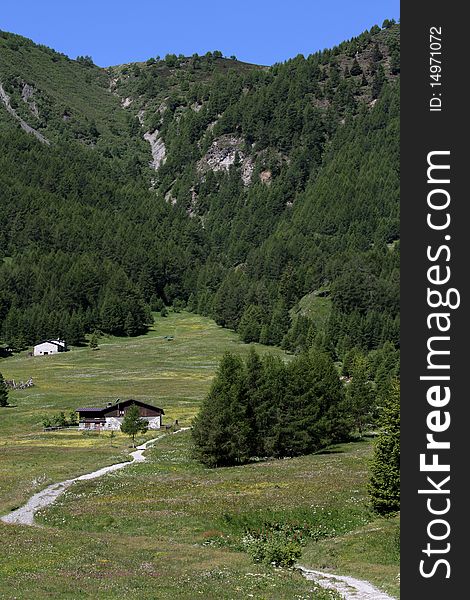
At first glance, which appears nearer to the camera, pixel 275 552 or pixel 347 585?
pixel 347 585

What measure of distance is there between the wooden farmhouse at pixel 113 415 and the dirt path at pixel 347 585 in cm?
7707

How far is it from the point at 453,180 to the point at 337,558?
27266mm

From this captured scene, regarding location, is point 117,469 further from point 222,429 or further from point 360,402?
point 360,402

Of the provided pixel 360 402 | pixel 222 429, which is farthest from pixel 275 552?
pixel 360 402

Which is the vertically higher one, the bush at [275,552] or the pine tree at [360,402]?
the pine tree at [360,402]

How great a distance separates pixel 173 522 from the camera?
5012 centimetres

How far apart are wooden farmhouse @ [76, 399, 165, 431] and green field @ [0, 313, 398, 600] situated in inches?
282

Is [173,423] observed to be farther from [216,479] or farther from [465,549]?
→ [465,549]

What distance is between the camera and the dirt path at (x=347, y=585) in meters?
30.6

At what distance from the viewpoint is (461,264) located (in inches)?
655

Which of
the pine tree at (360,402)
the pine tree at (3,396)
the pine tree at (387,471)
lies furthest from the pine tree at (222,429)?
the pine tree at (3,396)

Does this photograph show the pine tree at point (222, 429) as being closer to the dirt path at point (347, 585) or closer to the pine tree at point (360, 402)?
the pine tree at point (360, 402)

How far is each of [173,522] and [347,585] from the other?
62.6 feet

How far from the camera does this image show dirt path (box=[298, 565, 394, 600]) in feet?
100
